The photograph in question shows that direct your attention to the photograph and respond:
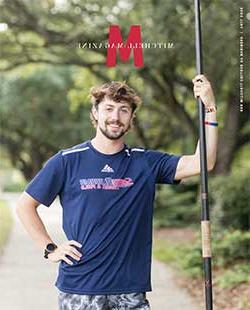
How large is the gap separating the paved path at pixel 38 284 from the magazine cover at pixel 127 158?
2 centimetres

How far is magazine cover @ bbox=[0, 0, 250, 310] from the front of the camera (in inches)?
117

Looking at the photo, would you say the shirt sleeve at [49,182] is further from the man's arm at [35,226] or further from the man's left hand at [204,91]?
the man's left hand at [204,91]

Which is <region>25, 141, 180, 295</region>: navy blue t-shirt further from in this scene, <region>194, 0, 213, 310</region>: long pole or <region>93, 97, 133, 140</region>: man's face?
<region>194, 0, 213, 310</region>: long pole

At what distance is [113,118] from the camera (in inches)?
118

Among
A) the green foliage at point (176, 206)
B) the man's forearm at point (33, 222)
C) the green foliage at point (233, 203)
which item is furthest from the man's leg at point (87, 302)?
the green foliage at point (176, 206)

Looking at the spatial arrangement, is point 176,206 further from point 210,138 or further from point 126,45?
point 210,138

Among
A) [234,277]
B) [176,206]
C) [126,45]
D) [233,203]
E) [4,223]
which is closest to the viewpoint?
[126,45]

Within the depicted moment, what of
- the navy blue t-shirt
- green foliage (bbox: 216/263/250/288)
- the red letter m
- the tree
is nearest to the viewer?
the navy blue t-shirt

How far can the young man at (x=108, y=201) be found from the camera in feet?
9.64

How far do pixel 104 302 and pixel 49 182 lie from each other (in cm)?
56

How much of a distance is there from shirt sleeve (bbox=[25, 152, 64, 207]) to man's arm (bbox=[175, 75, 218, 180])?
1.70ft

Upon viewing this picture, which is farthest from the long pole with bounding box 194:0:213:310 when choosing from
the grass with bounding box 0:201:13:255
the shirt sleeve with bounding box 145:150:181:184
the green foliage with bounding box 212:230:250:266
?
the grass with bounding box 0:201:13:255

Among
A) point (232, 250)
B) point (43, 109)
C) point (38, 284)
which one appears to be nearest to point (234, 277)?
point (232, 250)

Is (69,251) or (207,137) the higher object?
(207,137)
